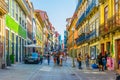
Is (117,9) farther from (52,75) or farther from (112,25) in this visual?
(52,75)

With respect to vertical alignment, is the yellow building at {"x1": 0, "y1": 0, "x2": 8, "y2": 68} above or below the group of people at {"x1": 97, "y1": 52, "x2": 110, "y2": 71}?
above

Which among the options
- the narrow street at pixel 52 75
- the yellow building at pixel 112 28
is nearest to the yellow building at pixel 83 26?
the yellow building at pixel 112 28

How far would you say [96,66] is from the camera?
30.5 meters

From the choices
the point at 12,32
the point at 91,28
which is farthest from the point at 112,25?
the point at 91,28

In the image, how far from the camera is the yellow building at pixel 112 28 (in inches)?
1042

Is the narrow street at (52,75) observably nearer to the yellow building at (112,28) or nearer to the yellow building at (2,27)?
the yellow building at (2,27)

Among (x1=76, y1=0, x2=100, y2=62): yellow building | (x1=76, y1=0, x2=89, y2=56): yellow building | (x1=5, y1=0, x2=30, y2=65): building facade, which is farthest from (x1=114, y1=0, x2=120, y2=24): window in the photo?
(x1=76, y1=0, x2=89, y2=56): yellow building

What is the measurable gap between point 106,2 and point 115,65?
21.5ft

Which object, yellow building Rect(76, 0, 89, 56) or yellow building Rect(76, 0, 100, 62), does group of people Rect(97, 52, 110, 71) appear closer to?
yellow building Rect(76, 0, 100, 62)

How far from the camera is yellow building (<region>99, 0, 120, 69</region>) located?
26.5 metres

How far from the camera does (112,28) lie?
26.9m

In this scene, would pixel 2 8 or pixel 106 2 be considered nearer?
pixel 2 8

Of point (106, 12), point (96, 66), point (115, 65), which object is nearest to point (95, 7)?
point (106, 12)

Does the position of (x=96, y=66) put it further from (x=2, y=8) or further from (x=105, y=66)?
(x=2, y=8)
